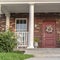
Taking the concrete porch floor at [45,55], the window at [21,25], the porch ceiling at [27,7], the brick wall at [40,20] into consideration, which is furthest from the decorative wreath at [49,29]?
the concrete porch floor at [45,55]

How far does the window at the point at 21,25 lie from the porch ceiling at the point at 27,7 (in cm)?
89

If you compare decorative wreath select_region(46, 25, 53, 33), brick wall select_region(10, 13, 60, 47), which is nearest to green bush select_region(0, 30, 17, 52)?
brick wall select_region(10, 13, 60, 47)

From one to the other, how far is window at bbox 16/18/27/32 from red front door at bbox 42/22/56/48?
150cm

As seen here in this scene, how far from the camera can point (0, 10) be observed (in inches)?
758

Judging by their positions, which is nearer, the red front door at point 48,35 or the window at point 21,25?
the red front door at point 48,35

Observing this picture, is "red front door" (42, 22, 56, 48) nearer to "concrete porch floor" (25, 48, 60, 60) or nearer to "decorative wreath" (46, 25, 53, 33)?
"decorative wreath" (46, 25, 53, 33)

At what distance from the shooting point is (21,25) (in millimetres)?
20938

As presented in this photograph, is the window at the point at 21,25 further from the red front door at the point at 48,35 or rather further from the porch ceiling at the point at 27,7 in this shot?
the red front door at the point at 48,35

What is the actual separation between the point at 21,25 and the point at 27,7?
2.68m

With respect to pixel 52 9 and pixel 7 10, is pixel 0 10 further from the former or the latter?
pixel 52 9

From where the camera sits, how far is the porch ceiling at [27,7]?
17.8 m

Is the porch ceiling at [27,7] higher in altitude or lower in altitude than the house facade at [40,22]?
higher

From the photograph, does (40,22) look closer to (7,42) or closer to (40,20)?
(40,20)

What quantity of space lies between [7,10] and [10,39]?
18.1 ft
